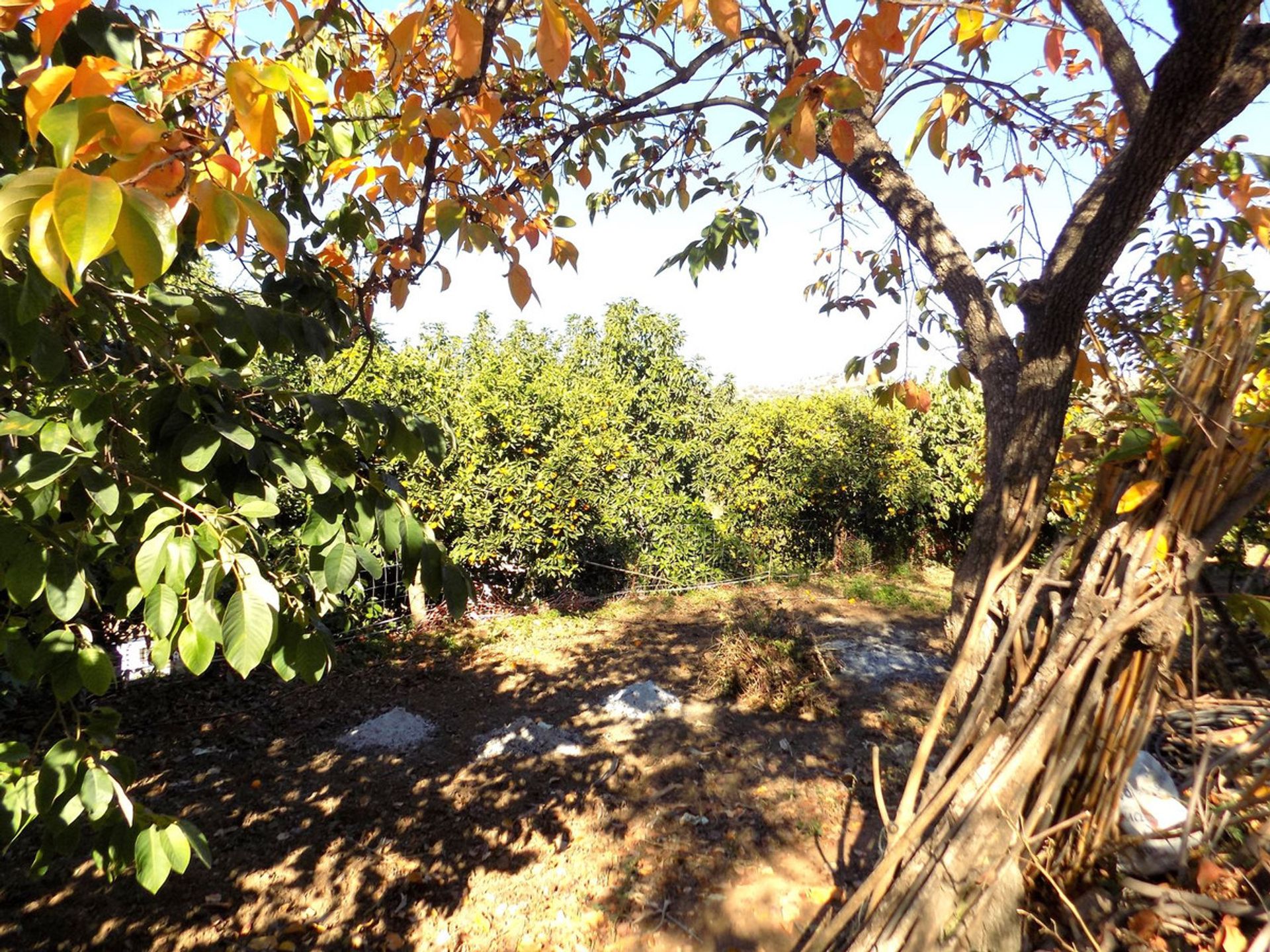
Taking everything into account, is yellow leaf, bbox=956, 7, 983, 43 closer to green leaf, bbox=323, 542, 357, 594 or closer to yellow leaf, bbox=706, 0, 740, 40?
yellow leaf, bbox=706, 0, 740, 40

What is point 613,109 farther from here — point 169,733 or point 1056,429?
point 169,733

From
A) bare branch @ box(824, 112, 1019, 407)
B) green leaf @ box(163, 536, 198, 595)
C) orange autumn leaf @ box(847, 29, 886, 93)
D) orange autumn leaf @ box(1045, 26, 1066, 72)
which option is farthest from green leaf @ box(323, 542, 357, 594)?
orange autumn leaf @ box(1045, 26, 1066, 72)

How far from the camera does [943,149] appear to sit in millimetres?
2227

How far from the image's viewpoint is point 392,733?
16.6ft

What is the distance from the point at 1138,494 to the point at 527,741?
4.34 m

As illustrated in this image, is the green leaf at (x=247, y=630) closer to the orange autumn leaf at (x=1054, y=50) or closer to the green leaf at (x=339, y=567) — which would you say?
the green leaf at (x=339, y=567)

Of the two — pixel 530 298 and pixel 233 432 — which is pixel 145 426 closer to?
pixel 233 432

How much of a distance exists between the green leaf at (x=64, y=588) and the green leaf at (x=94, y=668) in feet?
0.43

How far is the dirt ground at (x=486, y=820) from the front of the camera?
123 inches

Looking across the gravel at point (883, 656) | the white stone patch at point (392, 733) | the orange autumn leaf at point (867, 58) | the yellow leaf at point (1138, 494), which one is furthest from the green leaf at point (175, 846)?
the gravel at point (883, 656)

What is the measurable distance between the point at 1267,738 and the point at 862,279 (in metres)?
3.03

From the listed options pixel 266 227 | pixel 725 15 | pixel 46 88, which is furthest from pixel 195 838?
pixel 725 15

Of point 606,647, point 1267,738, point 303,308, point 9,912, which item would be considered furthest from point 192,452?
point 606,647

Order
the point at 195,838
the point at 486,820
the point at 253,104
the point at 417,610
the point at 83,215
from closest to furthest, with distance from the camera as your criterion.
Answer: the point at 83,215, the point at 253,104, the point at 195,838, the point at 486,820, the point at 417,610
